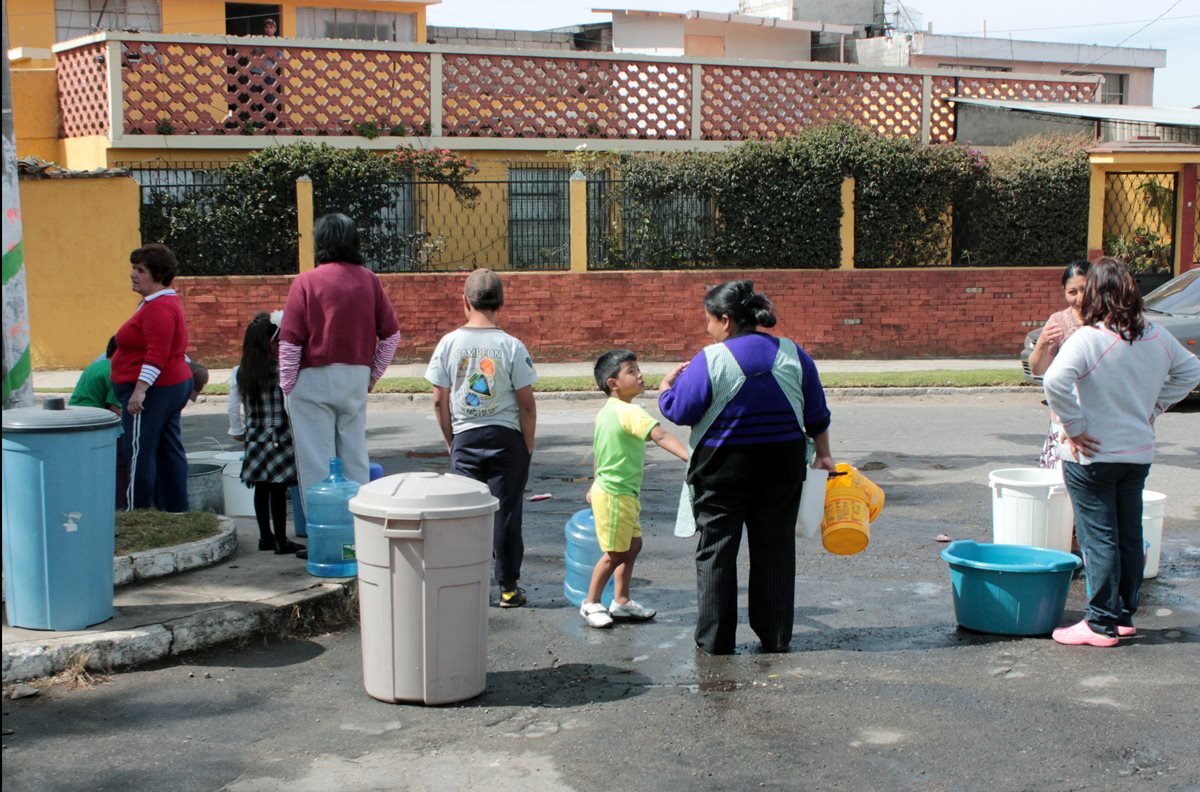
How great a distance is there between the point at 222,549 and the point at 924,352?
1398 centimetres

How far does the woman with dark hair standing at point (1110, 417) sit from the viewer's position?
230 inches

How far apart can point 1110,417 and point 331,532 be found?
384cm

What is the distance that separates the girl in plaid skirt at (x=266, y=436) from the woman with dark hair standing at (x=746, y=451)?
2505 millimetres

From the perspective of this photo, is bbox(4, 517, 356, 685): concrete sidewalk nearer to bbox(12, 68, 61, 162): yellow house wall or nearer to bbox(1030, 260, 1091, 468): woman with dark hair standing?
bbox(1030, 260, 1091, 468): woman with dark hair standing

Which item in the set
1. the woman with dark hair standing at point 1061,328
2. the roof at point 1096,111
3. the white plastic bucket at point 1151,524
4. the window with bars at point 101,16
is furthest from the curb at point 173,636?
the window with bars at point 101,16

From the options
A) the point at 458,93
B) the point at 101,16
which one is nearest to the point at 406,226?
the point at 458,93

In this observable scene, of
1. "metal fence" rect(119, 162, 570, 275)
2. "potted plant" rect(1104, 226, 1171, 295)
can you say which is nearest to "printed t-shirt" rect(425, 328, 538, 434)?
"metal fence" rect(119, 162, 570, 275)

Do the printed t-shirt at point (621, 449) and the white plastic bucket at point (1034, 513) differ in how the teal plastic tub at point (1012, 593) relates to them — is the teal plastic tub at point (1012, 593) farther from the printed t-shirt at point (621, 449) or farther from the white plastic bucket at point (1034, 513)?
the printed t-shirt at point (621, 449)

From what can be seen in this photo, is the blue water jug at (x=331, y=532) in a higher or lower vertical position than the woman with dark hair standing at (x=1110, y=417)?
lower

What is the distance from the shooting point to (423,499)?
5.08 m

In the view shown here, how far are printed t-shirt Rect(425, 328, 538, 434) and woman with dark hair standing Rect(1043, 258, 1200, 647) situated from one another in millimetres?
2531

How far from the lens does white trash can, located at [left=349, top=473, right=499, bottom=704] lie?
5078 mm

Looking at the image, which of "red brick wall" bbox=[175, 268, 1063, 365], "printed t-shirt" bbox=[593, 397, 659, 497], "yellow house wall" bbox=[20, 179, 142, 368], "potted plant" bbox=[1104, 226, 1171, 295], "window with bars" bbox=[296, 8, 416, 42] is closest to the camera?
"printed t-shirt" bbox=[593, 397, 659, 497]

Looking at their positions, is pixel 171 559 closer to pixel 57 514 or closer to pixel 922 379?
pixel 57 514
